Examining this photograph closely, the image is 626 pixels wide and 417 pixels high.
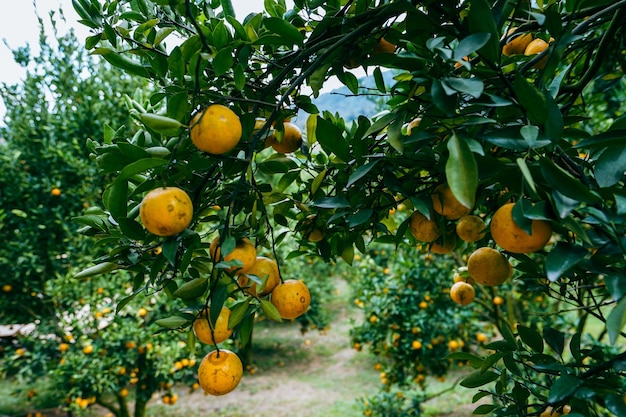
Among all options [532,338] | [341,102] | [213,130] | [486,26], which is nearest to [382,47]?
[486,26]

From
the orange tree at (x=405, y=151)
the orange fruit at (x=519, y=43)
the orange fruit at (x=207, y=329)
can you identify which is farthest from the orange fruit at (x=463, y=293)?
the orange fruit at (x=207, y=329)

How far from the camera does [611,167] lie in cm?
67

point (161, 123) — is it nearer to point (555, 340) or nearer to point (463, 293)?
point (555, 340)

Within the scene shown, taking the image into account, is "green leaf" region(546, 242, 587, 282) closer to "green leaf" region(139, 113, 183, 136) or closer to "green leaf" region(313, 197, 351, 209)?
"green leaf" region(313, 197, 351, 209)

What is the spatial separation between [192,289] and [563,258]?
618 millimetres

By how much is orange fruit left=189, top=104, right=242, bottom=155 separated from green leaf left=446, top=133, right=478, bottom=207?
40 cm

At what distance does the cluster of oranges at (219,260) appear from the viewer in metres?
0.76

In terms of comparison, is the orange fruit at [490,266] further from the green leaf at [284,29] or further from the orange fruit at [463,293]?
the green leaf at [284,29]

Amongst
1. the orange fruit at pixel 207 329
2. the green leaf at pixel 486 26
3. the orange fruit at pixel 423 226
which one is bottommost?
the orange fruit at pixel 207 329

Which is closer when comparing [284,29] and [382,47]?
[284,29]

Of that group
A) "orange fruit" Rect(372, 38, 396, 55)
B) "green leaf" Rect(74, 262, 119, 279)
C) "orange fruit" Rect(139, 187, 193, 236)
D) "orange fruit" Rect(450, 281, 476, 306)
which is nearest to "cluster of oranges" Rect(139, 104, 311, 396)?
"orange fruit" Rect(139, 187, 193, 236)

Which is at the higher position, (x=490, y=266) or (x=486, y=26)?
(x=486, y=26)

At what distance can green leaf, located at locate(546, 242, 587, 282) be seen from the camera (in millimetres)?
584

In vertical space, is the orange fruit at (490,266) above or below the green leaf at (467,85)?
below
